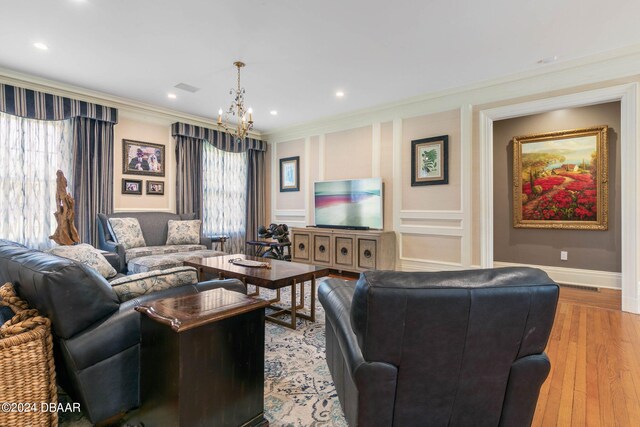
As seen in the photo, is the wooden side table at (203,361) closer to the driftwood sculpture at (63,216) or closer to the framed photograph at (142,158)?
the driftwood sculpture at (63,216)

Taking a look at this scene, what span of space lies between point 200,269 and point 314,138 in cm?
351

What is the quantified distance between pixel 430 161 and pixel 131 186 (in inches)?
178

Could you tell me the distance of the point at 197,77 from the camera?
385 centimetres

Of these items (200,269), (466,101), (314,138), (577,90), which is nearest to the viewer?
(200,269)

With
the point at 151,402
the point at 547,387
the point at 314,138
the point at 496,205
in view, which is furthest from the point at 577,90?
the point at 151,402

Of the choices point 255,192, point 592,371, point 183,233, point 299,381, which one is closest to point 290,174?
point 255,192

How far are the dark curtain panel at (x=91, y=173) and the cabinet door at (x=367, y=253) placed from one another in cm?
372

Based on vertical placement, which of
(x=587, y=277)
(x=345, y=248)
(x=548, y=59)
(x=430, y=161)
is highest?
(x=548, y=59)

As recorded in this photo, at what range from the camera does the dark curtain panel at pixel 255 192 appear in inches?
251

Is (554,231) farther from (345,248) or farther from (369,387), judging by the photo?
(369,387)

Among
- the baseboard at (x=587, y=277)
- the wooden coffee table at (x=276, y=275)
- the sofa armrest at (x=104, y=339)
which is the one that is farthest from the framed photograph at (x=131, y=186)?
the baseboard at (x=587, y=277)

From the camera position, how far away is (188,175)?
5422mm

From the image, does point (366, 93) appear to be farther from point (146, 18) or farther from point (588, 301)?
point (588, 301)

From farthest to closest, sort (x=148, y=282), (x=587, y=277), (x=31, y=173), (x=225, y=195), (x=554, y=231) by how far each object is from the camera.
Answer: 1. (x=225, y=195)
2. (x=554, y=231)
3. (x=587, y=277)
4. (x=31, y=173)
5. (x=148, y=282)
